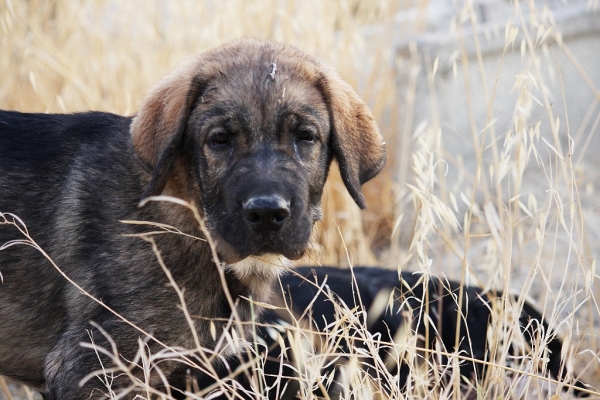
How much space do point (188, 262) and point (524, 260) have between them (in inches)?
112

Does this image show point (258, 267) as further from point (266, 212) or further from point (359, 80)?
point (359, 80)

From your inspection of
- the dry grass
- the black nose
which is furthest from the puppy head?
the dry grass

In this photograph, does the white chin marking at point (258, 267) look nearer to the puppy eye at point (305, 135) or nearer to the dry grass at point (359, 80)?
the puppy eye at point (305, 135)

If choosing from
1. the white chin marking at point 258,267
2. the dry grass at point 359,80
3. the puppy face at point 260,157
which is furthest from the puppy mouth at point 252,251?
the dry grass at point 359,80

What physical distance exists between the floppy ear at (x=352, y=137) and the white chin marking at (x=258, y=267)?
16.2 inches

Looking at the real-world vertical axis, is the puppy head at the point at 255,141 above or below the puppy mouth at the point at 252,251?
above

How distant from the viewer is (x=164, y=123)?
2895 mm

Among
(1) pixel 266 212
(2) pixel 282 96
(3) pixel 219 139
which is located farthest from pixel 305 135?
(1) pixel 266 212

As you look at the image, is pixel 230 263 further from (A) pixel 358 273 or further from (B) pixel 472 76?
(B) pixel 472 76

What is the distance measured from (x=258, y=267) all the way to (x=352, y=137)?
0.67 metres

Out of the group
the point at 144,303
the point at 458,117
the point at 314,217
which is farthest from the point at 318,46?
the point at 144,303

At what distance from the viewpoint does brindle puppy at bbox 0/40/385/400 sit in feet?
9.03

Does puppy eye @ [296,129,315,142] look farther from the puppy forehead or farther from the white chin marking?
the white chin marking

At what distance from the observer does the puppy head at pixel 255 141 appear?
2670 mm
